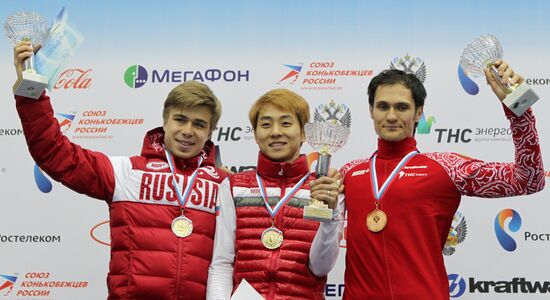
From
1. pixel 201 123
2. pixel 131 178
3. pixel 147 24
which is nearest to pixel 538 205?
pixel 201 123

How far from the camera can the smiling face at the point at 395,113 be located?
2.33m

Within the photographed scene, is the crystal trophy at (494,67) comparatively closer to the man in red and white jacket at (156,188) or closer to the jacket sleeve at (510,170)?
the jacket sleeve at (510,170)

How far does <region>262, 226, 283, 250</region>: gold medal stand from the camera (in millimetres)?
2232

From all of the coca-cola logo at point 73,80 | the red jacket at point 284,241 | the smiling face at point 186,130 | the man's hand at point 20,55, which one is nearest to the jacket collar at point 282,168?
the red jacket at point 284,241

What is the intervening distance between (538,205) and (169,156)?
200 cm

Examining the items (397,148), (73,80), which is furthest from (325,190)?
(73,80)

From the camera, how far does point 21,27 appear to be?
7.07 feet

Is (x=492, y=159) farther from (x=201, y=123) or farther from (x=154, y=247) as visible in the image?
(x=154, y=247)

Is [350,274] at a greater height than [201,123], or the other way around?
[201,123]

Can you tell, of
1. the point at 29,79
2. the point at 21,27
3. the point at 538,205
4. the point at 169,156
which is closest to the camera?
the point at 29,79

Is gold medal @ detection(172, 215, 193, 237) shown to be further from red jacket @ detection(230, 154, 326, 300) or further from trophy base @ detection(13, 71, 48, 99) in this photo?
trophy base @ detection(13, 71, 48, 99)

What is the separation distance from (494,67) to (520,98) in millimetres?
162

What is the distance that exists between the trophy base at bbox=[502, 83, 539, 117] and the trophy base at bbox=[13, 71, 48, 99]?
1.49 metres

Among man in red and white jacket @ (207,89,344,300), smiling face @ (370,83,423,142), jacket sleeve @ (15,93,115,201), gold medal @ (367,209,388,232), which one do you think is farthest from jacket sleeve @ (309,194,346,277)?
jacket sleeve @ (15,93,115,201)
